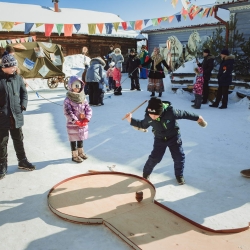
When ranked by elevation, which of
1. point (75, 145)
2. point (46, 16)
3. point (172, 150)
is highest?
point (46, 16)

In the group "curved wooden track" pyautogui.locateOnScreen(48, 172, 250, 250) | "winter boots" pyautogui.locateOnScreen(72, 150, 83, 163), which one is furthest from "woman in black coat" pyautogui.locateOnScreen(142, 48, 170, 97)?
"curved wooden track" pyautogui.locateOnScreen(48, 172, 250, 250)

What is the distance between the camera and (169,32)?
19.3 metres

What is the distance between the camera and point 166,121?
11.2 ft

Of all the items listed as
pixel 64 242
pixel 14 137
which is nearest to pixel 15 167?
pixel 14 137

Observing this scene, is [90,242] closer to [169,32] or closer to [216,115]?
[216,115]

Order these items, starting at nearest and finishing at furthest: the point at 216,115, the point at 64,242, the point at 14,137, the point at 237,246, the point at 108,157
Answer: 1. the point at 237,246
2. the point at 64,242
3. the point at 14,137
4. the point at 108,157
5. the point at 216,115

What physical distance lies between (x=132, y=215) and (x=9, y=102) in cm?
239

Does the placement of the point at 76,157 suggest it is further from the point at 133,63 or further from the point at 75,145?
the point at 133,63

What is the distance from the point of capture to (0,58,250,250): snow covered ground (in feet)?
9.08

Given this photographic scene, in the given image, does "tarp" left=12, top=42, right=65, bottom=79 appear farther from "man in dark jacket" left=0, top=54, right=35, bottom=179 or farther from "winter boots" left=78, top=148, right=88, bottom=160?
"man in dark jacket" left=0, top=54, right=35, bottom=179

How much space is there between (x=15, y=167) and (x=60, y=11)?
21141 millimetres

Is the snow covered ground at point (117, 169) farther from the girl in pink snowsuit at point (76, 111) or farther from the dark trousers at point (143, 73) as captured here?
the dark trousers at point (143, 73)

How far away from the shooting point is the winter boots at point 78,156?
4.62 m

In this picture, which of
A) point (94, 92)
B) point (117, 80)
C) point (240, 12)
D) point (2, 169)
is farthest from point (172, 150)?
point (240, 12)
